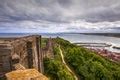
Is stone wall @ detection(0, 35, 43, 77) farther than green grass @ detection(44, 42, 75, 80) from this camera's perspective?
No

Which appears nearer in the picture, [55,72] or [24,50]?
[24,50]

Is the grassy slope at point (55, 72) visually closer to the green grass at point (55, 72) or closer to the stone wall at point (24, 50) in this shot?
the green grass at point (55, 72)

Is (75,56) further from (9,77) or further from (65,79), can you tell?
(9,77)

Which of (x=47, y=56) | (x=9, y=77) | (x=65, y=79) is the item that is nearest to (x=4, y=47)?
(x=9, y=77)

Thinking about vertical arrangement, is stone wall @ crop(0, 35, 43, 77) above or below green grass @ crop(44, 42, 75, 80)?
above

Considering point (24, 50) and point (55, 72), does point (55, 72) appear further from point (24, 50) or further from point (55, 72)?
point (24, 50)

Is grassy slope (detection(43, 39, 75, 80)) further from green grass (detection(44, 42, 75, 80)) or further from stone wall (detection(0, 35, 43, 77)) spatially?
stone wall (detection(0, 35, 43, 77))

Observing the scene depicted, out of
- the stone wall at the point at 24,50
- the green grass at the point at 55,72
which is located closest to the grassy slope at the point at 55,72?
the green grass at the point at 55,72

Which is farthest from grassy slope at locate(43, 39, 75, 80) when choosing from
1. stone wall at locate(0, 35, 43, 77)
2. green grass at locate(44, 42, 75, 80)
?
stone wall at locate(0, 35, 43, 77)

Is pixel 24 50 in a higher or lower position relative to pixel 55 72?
higher

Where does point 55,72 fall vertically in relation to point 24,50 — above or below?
below

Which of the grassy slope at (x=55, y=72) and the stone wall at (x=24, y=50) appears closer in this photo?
the stone wall at (x=24, y=50)

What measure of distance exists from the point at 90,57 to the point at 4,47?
Answer: 24080 millimetres

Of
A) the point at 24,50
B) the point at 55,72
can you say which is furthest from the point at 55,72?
the point at 24,50
